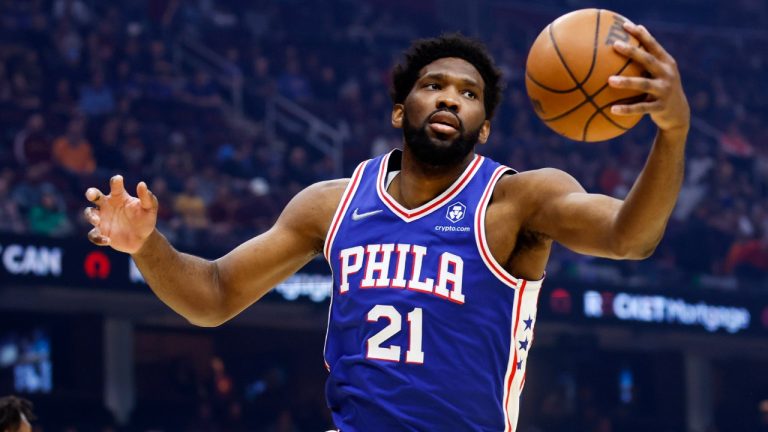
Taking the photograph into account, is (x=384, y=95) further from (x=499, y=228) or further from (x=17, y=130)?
(x=499, y=228)

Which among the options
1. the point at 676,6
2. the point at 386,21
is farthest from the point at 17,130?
the point at 676,6

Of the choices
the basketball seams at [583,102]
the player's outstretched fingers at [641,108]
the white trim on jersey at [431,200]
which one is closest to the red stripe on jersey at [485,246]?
the white trim on jersey at [431,200]

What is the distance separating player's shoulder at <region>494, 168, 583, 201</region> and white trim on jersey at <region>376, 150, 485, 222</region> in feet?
0.40

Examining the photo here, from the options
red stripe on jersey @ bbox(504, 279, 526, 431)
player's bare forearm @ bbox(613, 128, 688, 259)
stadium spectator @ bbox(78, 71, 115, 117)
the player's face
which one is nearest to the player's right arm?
the player's face

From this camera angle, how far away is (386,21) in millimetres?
22000

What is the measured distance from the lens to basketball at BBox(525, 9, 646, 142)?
12.2 ft

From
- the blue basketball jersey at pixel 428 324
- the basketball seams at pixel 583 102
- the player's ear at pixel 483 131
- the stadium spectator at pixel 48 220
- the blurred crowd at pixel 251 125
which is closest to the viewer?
the basketball seams at pixel 583 102

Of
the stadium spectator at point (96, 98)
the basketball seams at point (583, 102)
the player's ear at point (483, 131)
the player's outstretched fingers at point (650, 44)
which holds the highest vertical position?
the stadium spectator at point (96, 98)

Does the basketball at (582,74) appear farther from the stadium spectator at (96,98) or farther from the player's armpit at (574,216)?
the stadium spectator at (96,98)

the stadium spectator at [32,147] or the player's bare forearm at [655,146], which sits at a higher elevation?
the stadium spectator at [32,147]

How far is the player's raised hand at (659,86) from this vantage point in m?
3.36

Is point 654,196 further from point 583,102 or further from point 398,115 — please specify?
point 398,115

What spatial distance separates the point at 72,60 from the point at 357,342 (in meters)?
12.2

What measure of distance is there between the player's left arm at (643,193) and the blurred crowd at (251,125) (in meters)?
9.06
